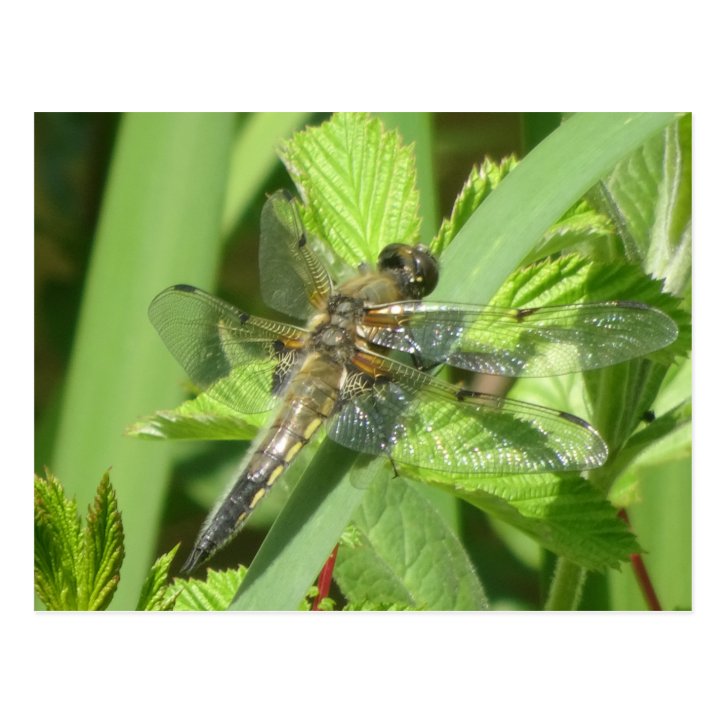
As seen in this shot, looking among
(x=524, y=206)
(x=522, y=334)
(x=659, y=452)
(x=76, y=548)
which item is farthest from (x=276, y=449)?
(x=659, y=452)

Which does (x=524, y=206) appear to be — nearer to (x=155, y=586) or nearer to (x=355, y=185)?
(x=355, y=185)

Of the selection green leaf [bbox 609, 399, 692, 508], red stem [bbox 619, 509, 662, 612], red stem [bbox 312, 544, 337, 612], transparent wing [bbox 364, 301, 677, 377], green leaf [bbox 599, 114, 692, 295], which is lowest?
red stem [bbox 619, 509, 662, 612]

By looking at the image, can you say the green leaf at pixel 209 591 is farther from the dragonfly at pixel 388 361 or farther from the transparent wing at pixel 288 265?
the transparent wing at pixel 288 265

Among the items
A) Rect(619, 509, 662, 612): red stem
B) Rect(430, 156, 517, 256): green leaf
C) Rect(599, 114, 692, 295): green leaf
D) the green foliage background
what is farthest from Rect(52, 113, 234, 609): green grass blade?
Rect(619, 509, 662, 612): red stem

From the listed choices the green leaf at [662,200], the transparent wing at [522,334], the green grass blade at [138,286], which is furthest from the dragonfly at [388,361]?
the green leaf at [662,200]

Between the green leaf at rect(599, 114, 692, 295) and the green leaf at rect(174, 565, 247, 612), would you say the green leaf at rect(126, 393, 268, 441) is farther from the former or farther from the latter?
the green leaf at rect(599, 114, 692, 295)
